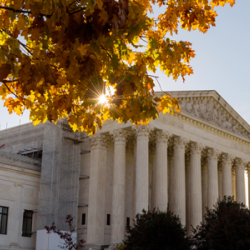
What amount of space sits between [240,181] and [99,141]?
68.4 ft

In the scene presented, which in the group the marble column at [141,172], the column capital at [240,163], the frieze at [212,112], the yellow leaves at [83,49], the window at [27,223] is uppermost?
the frieze at [212,112]

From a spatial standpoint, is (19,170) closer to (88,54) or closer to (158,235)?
(158,235)

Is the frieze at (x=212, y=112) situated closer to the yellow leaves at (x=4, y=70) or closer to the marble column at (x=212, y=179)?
the marble column at (x=212, y=179)

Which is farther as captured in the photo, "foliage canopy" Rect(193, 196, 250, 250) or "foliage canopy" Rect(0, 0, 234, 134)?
"foliage canopy" Rect(193, 196, 250, 250)

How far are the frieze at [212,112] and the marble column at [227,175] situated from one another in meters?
3.91

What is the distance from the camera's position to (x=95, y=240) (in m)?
46.3

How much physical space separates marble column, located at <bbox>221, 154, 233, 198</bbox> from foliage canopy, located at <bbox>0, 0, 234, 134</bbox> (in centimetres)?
4487

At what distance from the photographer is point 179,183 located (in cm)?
4903

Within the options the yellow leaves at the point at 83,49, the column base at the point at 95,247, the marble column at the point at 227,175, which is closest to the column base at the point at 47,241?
the column base at the point at 95,247

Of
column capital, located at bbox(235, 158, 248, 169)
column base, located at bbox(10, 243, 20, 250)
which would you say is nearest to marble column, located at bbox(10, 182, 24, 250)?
column base, located at bbox(10, 243, 20, 250)

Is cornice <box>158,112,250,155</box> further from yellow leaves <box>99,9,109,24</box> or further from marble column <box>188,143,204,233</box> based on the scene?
yellow leaves <box>99,9,109,24</box>

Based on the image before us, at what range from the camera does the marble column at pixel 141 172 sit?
4447 centimetres

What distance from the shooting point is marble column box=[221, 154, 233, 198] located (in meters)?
56.0

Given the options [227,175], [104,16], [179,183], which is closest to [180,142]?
[179,183]
